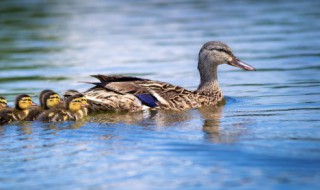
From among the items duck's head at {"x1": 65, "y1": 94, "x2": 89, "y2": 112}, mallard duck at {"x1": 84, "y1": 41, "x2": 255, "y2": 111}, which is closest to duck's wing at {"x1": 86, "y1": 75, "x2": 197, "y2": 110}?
mallard duck at {"x1": 84, "y1": 41, "x2": 255, "y2": 111}

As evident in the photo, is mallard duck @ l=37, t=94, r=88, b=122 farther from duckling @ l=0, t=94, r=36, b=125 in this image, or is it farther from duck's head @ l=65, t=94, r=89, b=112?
duckling @ l=0, t=94, r=36, b=125

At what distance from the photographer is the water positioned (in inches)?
305

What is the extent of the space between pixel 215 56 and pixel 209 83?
38 cm

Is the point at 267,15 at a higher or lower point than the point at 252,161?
higher

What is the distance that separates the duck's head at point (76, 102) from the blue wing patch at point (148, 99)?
0.79 metres

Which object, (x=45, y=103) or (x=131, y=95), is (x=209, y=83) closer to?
(x=131, y=95)

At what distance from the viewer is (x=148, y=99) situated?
440 inches

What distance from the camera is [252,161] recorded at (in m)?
7.90

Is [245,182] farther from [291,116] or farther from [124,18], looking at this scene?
[124,18]

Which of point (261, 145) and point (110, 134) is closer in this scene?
point (261, 145)

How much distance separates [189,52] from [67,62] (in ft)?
7.69

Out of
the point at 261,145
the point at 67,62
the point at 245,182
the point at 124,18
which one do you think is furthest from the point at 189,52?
the point at 245,182

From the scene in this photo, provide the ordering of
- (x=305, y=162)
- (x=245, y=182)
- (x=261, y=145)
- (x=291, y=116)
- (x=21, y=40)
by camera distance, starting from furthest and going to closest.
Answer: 1. (x=21, y=40)
2. (x=291, y=116)
3. (x=261, y=145)
4. (x=305, y=162)
5. (x=245, y=182)

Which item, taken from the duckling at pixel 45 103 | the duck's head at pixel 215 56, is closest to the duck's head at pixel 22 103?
the duckling at pixel 45 103
